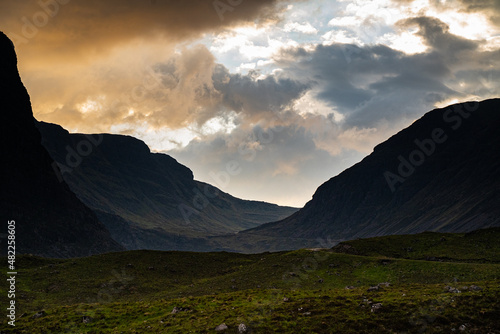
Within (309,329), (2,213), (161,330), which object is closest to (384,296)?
(309,329)

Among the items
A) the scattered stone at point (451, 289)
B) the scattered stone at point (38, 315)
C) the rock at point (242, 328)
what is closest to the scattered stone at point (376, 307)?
the scattered stone at point (451, 289)

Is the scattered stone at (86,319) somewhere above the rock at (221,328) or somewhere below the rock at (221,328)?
above

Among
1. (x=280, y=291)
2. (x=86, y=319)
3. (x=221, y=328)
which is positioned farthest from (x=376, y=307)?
(x=86, y=319)

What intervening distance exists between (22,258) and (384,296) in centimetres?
8748

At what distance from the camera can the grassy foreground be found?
101ft

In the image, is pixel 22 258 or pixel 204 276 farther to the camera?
pixel 22 258

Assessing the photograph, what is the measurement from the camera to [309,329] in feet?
98.5

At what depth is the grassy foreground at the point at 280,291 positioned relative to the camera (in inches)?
1214

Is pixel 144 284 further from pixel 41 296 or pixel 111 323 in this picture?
pixel 111 323

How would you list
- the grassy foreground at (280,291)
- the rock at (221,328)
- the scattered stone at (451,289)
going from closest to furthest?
1. the grassy foreground at (280,291)
2. the rock at (221,328)
3. the scattered stone at (451,289)

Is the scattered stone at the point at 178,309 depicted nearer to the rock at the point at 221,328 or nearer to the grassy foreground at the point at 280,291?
the grassy foreground at the point at 280,291

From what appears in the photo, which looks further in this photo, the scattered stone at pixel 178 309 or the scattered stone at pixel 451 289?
the scattered stone at pixel 178 309

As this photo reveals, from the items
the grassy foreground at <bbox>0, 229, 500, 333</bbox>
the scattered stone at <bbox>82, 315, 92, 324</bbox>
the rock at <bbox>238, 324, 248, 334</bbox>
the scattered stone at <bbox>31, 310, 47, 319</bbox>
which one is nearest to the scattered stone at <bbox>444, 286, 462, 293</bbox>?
the grassy foreground at <bbox>0, 229, 500, 333</bbox>

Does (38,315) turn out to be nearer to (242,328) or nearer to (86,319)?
(86,319)
